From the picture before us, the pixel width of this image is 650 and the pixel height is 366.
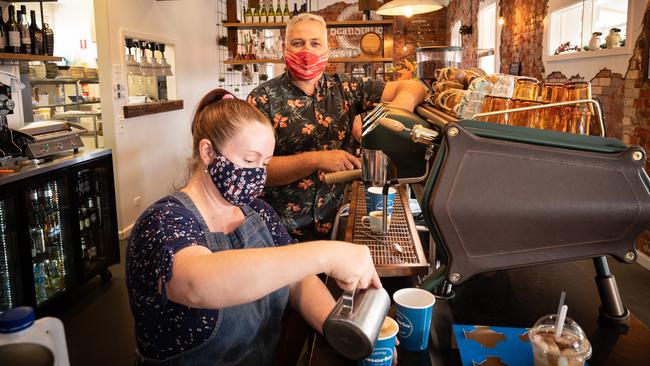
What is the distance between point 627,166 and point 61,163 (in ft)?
10.8

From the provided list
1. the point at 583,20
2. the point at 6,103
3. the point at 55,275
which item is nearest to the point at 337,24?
the point at 583,20

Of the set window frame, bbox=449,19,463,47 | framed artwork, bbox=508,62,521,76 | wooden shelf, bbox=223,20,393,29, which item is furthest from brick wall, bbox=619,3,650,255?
window frame, bbox=449,19,463,47

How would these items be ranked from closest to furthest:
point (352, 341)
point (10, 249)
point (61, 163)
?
point (352, 341)
point (10, 249)
point (61, 163)

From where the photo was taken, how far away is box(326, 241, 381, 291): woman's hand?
0.98 m

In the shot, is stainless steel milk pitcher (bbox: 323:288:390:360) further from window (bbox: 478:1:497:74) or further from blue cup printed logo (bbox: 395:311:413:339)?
window (bbox: 478:1:497:74)

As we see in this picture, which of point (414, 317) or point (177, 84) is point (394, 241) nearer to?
point (414, 317)

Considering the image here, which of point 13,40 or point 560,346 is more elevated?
point 13,40

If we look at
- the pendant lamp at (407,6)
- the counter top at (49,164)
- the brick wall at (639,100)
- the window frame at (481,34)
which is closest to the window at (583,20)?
the brick wall at (639,100)

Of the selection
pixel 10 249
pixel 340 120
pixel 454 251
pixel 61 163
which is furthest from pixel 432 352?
pixel 61 163

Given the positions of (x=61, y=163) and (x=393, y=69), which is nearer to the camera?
(x=61, y=163)

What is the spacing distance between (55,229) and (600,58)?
193 inches

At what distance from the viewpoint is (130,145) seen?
5016 millimetres

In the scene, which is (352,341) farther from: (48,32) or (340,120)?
(48,32)

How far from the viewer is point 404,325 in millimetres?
→ 1155
